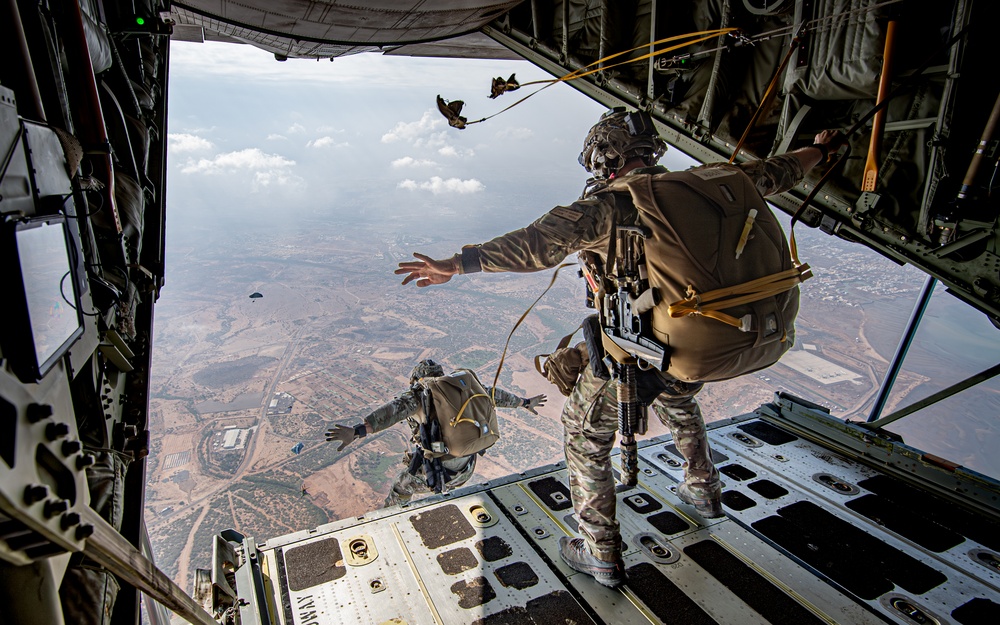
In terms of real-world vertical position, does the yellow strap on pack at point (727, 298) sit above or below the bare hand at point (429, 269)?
below

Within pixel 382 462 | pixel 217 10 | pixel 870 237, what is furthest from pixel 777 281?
pixel 382 462

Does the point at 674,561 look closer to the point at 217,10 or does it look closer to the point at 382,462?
the point at 217,10

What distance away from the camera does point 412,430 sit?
193 inches

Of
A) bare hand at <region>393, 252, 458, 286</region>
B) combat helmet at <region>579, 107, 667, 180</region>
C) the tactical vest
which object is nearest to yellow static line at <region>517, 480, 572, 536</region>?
the tactical vest

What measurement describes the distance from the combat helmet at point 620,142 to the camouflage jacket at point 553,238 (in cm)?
52

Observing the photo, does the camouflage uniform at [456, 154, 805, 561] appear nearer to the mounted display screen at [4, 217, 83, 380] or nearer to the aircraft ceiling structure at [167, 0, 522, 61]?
the mounted display screen at [4, 217, 83, 380]

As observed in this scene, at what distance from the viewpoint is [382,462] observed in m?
17.1

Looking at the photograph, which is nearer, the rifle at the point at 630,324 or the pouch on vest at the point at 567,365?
the rifle at the point at 630,324

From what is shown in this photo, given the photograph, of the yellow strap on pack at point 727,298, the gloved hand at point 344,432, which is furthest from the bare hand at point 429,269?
the gloved hand at point 344,432

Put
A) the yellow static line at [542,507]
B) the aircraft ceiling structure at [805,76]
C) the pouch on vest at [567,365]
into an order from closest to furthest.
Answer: the aircraft ceiling structure at [805,76], the pouch on vest at [567,365], the yellow static line at [542,507]

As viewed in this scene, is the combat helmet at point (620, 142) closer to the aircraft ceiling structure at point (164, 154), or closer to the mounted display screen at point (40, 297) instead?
the aircraft ceiling structure at point (164, 154)

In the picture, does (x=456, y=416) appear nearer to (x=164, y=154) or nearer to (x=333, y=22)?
(x=164, y=154)

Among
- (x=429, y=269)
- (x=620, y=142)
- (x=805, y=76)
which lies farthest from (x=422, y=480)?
(x=805, y=76)

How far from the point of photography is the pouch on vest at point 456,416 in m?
4.62
